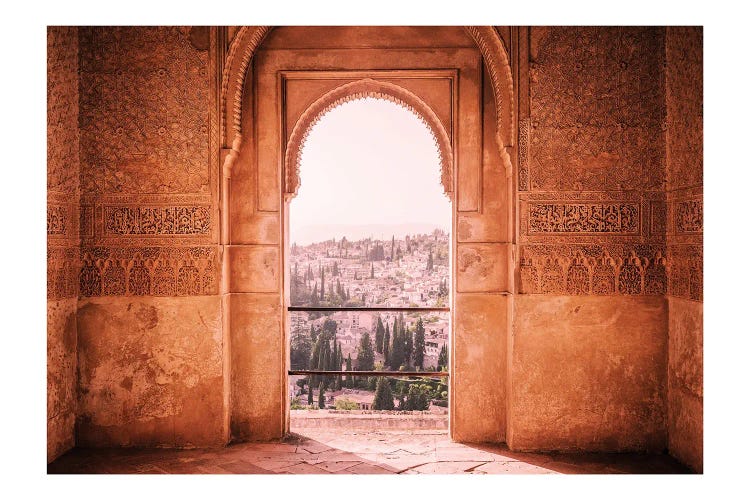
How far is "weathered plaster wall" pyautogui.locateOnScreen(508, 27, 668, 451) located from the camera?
3.79 meters

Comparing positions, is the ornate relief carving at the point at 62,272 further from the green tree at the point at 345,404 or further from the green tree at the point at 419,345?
the green tree at the point at 419,345

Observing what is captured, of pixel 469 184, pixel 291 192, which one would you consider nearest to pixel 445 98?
pixel 469 184

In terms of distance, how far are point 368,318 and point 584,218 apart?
6.81 ft

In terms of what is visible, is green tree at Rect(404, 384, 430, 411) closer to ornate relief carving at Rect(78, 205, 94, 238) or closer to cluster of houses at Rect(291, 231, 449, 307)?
cluster of houses at Rect(291, 231, 449, 307)

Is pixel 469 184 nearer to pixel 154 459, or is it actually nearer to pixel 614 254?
pixel 614 254

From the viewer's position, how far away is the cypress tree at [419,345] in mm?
4816

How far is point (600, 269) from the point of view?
12.5 feet

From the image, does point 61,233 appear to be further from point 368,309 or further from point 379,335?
point 379,335

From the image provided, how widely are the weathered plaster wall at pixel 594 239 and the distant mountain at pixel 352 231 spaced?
140cm

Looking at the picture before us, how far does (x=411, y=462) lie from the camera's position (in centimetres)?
361

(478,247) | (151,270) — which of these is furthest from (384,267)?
(151,270)

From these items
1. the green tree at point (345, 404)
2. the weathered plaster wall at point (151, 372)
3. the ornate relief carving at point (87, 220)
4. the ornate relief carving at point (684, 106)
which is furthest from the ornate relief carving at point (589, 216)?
the ornate relief carving at point (87, 220)

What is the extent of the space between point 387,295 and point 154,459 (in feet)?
7.69

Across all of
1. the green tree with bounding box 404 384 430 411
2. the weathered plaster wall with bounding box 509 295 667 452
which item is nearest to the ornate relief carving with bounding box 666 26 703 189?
the weathered plaster wall with bounding box 509 295 667 452
